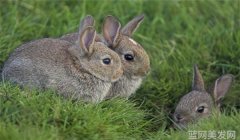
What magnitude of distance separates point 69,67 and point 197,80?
1532mm

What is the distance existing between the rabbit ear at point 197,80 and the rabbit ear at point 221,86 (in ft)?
0.51

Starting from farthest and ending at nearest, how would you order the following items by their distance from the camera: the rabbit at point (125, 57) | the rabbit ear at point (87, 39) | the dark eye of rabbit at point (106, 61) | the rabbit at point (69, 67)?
the rabbit at point (125, 57) → the dark eye of rabbit at point (106, 61) → the rabbit ear at point (87, 39) → the rabbit at point (69, 67)

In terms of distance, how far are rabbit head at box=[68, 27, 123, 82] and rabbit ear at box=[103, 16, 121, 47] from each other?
0.41 m

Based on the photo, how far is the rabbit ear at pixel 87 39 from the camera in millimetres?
6938

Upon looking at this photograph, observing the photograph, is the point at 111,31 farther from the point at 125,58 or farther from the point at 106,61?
the point at 106,61

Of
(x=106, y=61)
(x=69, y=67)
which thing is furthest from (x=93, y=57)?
(x=69, y=67)

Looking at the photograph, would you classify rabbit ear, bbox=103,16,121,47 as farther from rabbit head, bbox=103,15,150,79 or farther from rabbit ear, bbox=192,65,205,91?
rabbit ear, bbox=192,65,205,91

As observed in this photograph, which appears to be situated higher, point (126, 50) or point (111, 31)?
point (111, 31)

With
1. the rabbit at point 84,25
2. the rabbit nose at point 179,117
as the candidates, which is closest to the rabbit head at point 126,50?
the rabbit at point 84,25

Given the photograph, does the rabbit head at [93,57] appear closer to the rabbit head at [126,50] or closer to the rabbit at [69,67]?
the rabbit at [69,67]

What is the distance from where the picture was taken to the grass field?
246 inches

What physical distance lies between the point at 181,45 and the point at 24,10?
79.7 inches

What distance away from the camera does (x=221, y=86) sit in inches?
300

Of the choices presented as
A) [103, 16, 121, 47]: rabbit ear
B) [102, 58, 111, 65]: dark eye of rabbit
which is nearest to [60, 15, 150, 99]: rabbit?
[103, 16, 121, 47]: rabbit ear
